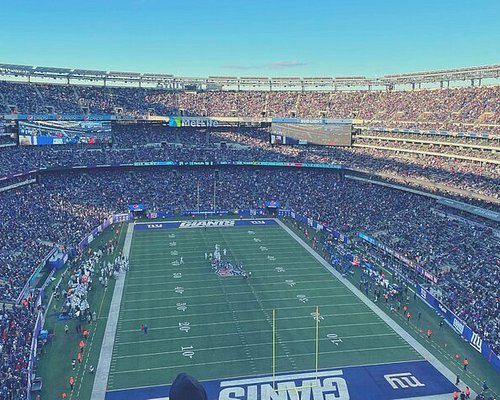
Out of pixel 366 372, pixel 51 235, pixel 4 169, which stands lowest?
pixel 366 372

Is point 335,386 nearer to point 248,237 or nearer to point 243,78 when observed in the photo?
point 248,237

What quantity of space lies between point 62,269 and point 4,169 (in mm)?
17690

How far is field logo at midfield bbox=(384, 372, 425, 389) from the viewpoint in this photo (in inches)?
786

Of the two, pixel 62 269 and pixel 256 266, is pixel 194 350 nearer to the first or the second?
pixel 256 266

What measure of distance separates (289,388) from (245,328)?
20.0 ft

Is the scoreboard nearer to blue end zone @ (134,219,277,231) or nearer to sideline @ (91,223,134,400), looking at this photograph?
blue end zone @ (134,219,277,231)

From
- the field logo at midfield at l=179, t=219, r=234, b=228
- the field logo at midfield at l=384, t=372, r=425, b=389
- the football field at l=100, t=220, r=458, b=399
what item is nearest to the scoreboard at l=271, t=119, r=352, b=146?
the field logo at midfield at l=179, t=219, r=234, b=228

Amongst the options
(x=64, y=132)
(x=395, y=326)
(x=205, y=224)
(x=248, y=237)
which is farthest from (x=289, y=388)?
(x=64, y=132)

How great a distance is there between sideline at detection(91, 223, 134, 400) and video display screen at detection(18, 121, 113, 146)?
2750cm

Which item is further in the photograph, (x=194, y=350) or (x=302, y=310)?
(x=302, y=310)

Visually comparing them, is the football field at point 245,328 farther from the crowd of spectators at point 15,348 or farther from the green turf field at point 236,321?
the crowd of spectators at point 15,348

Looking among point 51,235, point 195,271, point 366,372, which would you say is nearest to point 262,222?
point 195,271

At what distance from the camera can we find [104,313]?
26375 mm

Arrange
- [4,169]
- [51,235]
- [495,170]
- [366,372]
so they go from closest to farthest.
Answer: [366,372], [51,235], [495,170], [4,169]
